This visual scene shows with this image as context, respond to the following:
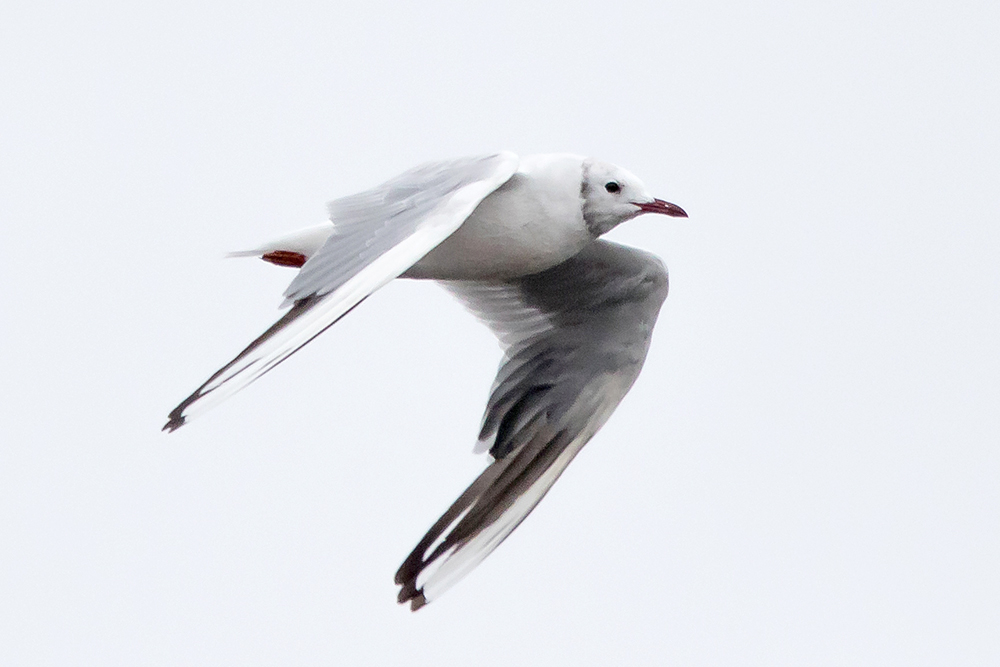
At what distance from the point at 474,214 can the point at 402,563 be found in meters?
1.15

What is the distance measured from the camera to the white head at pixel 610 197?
5375mm

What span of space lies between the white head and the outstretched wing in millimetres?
341

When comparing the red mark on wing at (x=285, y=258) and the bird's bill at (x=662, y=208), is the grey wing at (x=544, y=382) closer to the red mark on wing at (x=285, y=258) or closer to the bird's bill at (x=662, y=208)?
the bird's bill at (x=662, y=208)

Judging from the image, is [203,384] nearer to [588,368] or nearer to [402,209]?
[402,209]

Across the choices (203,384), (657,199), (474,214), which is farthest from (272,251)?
(203,384)

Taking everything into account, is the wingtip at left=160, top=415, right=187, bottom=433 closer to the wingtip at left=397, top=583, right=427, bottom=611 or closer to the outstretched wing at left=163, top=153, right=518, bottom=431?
the outstretched wing at left=163, top=153, right=518, bottom=431

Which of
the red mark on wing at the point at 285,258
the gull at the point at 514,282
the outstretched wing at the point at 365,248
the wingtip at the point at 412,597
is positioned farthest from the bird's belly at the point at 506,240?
the wingtip at the point at 412,597

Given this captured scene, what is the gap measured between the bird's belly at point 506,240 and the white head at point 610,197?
0.18 feet

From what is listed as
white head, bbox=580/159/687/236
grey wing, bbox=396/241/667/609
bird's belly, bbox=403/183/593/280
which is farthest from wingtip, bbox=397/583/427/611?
white head, bbox=580/159/687/236

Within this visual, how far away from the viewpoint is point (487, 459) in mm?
5910

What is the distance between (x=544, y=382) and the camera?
6.03 meters

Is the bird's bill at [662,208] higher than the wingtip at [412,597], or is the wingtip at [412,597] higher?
the bird's bill at [662,208]

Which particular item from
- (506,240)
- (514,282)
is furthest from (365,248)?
(514,282)

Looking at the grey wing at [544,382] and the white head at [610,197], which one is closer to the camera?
the white head at [610,197]
